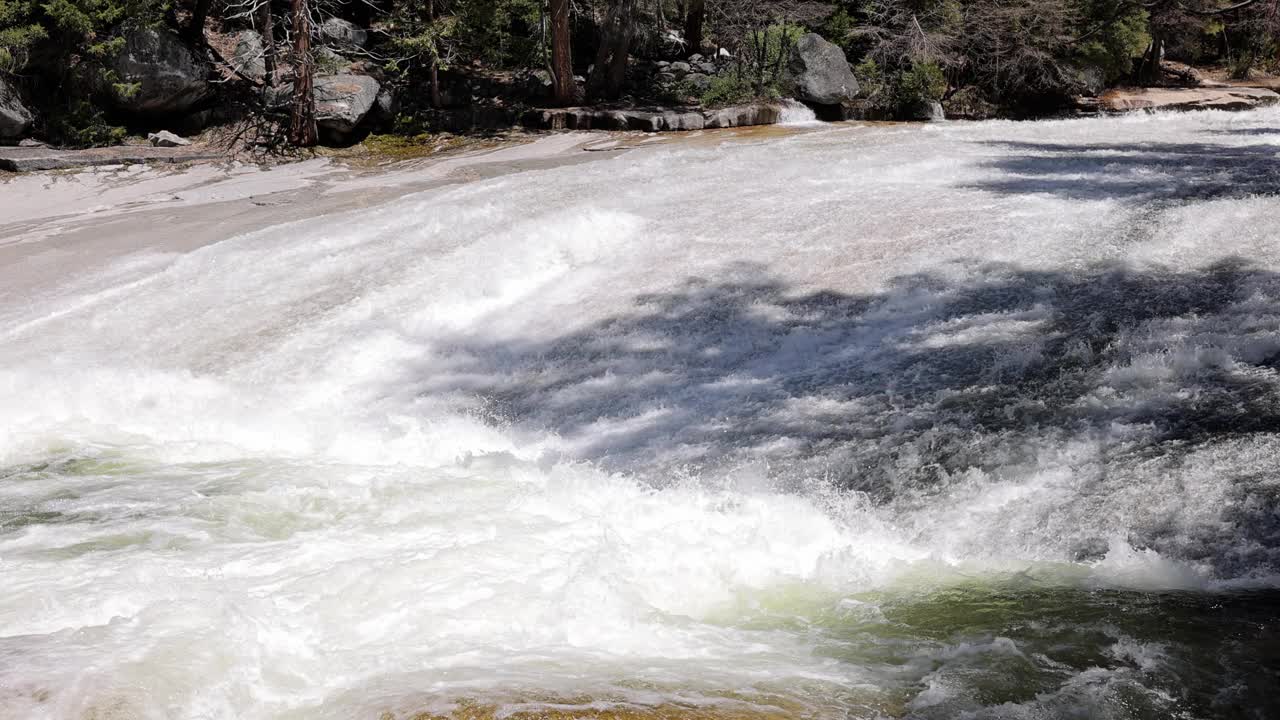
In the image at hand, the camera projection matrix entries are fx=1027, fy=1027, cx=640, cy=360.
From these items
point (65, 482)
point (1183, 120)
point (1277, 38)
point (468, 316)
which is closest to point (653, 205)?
point (468, 316)

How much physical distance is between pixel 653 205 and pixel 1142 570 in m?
6.22

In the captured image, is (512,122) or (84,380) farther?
(512,122)

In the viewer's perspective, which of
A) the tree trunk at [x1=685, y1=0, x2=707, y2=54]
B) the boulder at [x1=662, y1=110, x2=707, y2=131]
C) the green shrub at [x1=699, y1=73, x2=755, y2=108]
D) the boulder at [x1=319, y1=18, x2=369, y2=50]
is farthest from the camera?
the tree trunk at [x1=685, y1=0, x2=707, y2=54]

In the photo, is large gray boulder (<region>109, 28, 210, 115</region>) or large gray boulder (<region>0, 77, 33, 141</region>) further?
large gray boulder (<region>109, 28, 210, 115</region>)

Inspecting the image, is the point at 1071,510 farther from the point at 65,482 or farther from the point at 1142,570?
the point at 65,482

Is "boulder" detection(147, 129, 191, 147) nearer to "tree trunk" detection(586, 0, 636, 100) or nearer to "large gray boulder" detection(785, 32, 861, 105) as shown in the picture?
"tree trunk" detection(586, 0, 636, 100)

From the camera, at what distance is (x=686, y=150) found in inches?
488

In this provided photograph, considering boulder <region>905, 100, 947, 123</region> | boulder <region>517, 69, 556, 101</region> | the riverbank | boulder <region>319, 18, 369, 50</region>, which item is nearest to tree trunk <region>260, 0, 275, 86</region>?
boulder <region>319, 18, 369, 50</region>

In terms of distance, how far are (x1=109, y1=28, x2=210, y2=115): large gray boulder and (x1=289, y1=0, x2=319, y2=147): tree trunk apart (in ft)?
6.33

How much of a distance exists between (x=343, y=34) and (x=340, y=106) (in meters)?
3.58

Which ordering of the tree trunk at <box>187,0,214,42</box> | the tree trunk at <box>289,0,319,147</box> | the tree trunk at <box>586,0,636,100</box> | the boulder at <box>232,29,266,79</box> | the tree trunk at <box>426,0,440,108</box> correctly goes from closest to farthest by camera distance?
the tree trunk at <box>289,0,319,147</box> → the boulder at <box>232,29,266,79</box> → the tree trunk at <box>426,0,440,108</box> → the tree trunk at <box>187,0,214,42</box> → the tree trunk at <box>586,0,636,100</box>

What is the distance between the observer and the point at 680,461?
5117 millimetres

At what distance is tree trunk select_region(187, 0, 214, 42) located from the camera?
17.2m

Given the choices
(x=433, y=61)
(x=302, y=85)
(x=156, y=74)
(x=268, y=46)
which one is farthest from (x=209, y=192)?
(x=433, y=61)
